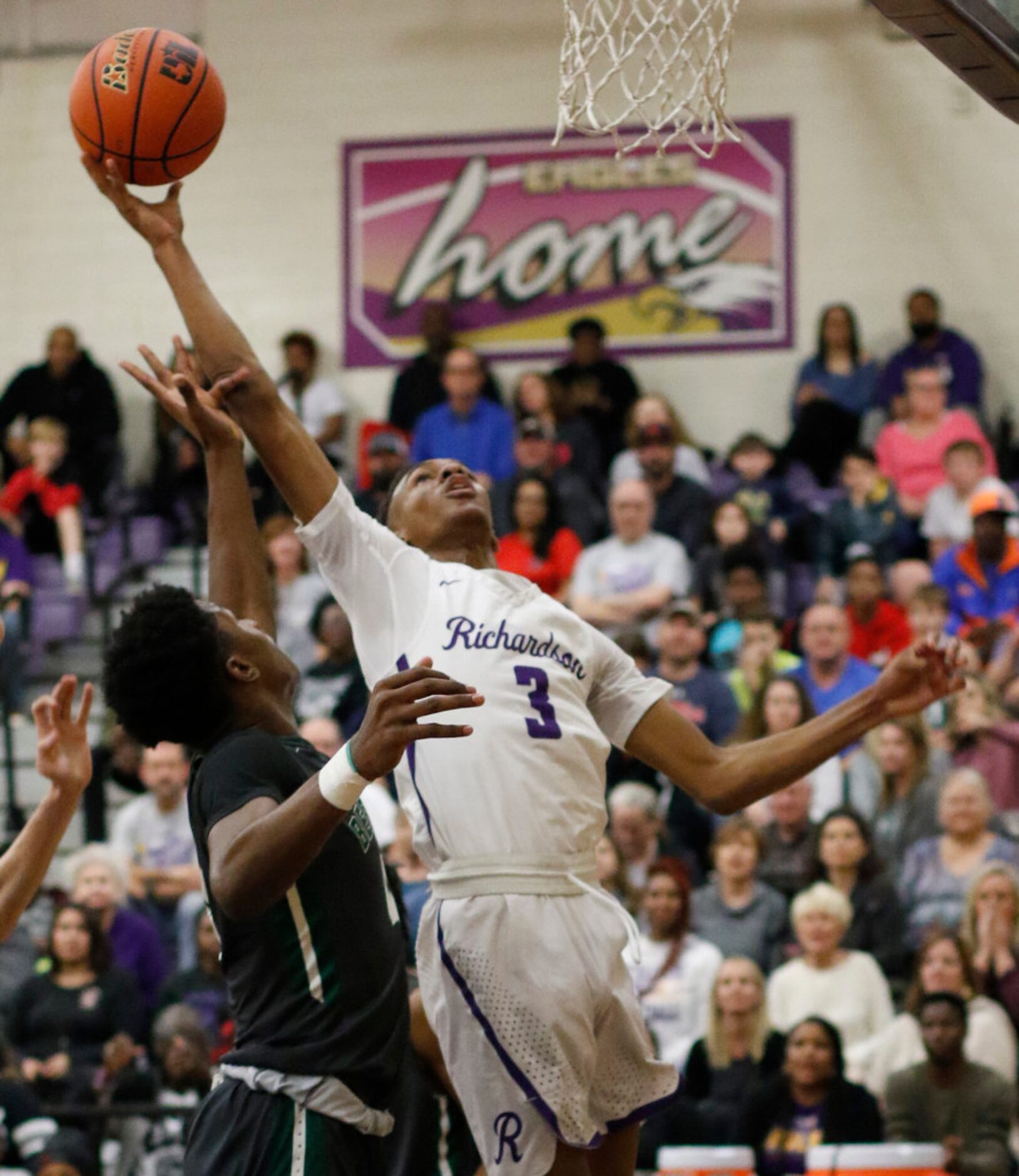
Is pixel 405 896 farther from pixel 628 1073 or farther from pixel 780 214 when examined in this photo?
pixel 780 214

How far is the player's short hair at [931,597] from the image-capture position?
10727 millimetres

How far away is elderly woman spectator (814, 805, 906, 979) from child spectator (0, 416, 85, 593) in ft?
21.6

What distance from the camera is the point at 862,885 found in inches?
347

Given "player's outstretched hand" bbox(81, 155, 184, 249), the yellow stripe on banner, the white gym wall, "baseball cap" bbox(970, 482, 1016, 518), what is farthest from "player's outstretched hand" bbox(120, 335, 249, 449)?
the white gym wall

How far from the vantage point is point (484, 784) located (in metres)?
4.38

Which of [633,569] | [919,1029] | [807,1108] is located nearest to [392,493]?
[807,1108]

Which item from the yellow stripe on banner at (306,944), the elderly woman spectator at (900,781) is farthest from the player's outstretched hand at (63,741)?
the elderly woman spectator at (900,781)

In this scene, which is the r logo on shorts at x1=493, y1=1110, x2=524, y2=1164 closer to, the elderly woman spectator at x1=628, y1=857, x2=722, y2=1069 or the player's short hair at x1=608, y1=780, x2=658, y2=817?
the elderly woman spectator at x1=628, y1=857, x2=722, y2=1069

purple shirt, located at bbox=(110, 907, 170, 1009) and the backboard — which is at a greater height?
the backboard

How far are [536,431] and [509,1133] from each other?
905 cm

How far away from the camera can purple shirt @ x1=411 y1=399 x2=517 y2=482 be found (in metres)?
13.9

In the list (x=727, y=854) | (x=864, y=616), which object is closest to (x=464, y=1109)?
(x=727, y=854)

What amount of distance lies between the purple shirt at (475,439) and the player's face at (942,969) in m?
6.36

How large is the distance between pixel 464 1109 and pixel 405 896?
430 cm
